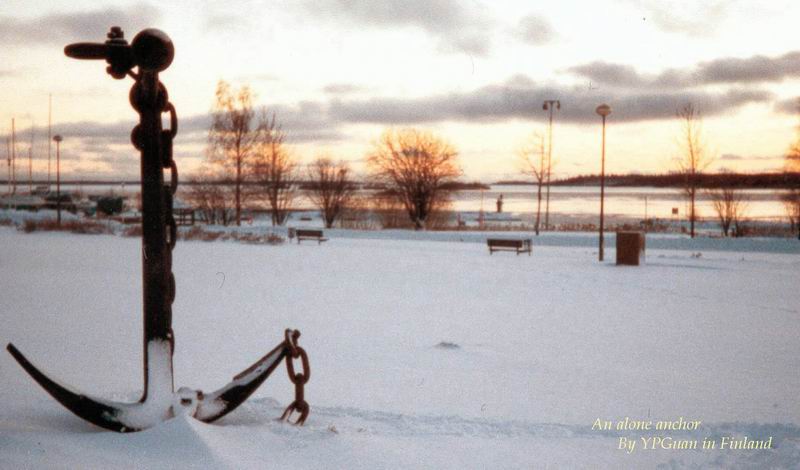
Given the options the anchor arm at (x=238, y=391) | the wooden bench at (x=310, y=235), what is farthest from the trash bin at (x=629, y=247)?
the anchor arm at (x=238, y=391)

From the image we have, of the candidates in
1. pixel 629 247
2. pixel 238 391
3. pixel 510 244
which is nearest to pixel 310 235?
pixel 510 244

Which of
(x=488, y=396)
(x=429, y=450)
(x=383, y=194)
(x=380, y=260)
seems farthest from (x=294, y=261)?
(x=383, y=194)

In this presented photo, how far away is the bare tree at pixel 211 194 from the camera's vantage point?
124 ft

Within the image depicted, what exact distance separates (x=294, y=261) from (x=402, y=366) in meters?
11.2

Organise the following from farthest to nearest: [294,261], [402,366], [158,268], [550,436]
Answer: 1. [294,261]
2. [402,366]
3. [550,436]
4. [158,268]

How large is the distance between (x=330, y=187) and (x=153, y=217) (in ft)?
121

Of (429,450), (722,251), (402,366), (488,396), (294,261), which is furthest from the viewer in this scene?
(722,251)

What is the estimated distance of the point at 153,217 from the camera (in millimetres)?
3598

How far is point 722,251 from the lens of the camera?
902 inches

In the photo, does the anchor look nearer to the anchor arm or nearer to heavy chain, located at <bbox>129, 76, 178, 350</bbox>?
heavy chain, located at <bbox>129, 76, 178, 350</bbox>

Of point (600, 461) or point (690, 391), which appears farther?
point (690, 391)

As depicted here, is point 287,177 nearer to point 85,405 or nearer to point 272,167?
point 272,167

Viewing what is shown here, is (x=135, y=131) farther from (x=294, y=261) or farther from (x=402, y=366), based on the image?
(x=294, y=261)

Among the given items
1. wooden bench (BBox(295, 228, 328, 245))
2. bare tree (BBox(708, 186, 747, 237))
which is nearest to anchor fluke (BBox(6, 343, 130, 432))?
wooden bench (BBox(295, 228, 328, 245))
